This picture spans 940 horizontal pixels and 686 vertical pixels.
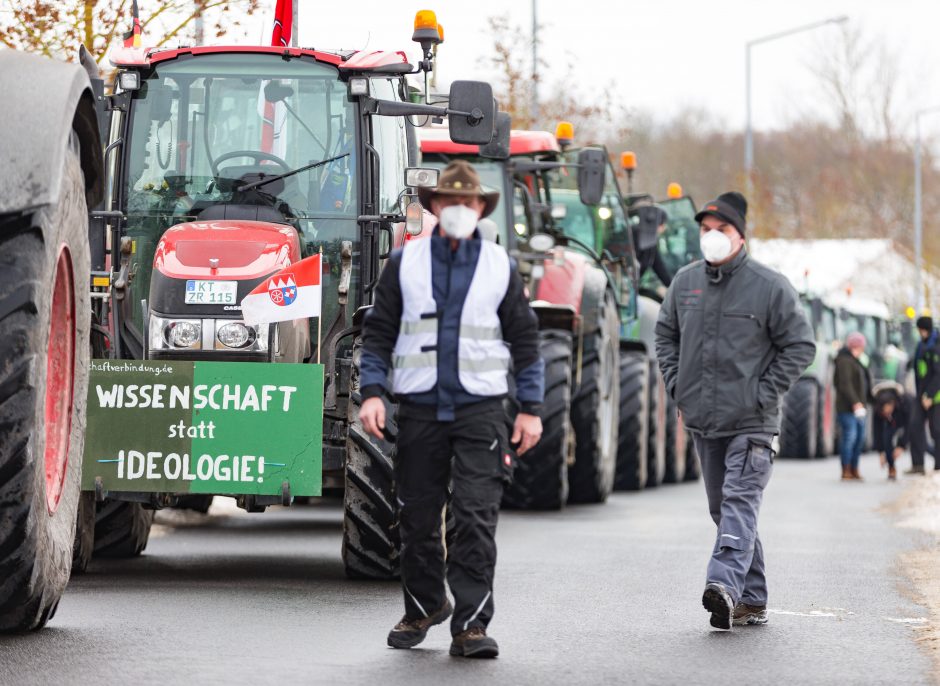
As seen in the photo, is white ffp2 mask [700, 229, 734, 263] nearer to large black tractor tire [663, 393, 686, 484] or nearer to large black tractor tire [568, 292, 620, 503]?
large black tractor tire [568, 292, 620, 503]

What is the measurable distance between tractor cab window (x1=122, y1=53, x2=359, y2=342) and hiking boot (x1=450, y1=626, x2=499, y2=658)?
3.41 m

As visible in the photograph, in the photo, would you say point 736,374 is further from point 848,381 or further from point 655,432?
point 848,381

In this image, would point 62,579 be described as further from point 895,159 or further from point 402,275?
point 895,159

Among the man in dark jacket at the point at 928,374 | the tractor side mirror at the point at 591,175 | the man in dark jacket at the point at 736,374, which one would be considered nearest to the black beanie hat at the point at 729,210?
the man in dark jacket at the point at 736,374

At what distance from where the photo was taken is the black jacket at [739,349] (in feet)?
29.7

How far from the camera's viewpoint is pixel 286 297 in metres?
9.93

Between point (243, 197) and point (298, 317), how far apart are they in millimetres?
1012

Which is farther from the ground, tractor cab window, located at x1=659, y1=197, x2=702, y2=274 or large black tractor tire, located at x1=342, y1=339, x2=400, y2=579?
tractor cab window, located at x1=659, y1=197, x2=702, y2=274

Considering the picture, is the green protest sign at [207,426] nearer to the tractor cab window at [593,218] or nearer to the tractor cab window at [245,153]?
the tractor cab window at [245,153]

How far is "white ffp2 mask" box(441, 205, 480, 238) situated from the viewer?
772cm

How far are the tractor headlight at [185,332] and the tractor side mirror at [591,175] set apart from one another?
687cm

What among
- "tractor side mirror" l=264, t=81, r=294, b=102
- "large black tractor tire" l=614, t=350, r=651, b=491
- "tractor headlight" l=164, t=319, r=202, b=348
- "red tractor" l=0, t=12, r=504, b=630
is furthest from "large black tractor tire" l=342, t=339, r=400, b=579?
"large black tractor tire" l=614, t=350, r=651, b=491

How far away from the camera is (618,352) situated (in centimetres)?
1967

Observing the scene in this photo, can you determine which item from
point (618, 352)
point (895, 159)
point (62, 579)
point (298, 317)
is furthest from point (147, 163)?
point (895, 159)
